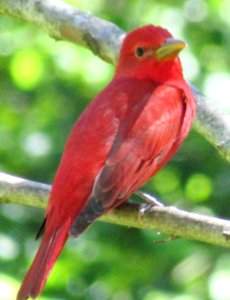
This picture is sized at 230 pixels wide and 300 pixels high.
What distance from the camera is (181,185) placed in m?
8.62

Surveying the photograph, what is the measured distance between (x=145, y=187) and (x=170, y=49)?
1.44 meters

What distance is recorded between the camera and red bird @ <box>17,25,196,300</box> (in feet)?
21.2

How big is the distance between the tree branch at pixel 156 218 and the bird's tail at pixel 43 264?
0.75ft

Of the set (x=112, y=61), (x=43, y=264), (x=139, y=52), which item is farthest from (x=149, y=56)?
(x=43, y=264)

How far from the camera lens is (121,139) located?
6.77 m

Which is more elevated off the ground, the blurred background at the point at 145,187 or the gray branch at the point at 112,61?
the gray branch at the point at 112,61

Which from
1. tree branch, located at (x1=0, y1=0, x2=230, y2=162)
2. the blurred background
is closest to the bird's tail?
the blurred background

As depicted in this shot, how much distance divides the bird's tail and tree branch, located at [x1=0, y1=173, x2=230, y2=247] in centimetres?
23

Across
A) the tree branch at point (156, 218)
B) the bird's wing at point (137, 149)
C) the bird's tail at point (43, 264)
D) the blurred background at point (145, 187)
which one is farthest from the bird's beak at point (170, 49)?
the bird's tail at point (43, 264)

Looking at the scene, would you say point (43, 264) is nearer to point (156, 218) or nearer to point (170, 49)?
point (156, 218)

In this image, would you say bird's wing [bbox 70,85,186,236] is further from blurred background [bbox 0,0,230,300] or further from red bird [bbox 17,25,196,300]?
blurred background [bbox 0,0,230,300]

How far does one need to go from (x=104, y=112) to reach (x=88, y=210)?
65 cm

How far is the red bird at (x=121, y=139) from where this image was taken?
6.46m

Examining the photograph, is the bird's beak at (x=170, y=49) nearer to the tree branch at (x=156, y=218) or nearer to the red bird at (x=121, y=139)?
the red bird at (x=121, y=139)
